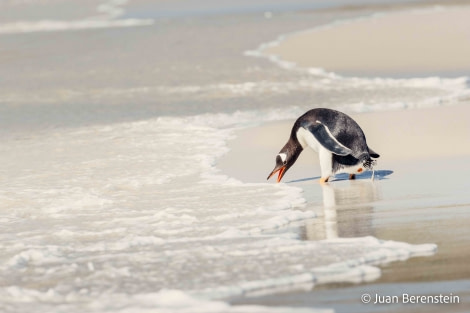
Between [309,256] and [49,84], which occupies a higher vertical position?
[49,84]

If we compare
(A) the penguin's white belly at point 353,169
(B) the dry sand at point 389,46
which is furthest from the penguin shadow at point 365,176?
(B) the dry sand at point 389,46

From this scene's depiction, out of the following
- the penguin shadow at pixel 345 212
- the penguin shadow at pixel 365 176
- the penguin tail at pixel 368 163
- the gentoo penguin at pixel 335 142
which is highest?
the gentoo penguin at pixel 335 142

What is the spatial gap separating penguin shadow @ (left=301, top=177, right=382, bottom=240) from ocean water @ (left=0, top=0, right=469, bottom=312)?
0.39 feet

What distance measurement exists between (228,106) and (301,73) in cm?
348

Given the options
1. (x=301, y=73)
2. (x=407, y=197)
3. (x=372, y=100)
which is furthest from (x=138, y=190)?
(x=301, y=73)

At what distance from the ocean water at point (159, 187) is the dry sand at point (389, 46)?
78cm

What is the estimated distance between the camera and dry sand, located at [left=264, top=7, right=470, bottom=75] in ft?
58.0

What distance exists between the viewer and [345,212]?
7492 millimetres

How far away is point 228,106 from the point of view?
47.9ft

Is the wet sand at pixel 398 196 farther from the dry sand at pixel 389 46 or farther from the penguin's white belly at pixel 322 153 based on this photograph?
the dry sand at pixel 389 46

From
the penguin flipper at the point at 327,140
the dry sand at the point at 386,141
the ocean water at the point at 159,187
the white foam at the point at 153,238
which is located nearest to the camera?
the white foam at the point at 153,238

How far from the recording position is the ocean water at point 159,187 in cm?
589

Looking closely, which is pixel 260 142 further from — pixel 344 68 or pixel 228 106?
pixel 344 68

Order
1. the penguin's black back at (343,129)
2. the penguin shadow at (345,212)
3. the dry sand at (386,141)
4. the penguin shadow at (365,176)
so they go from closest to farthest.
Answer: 1. the penguin shadow at (345,212)
2. the penguin's black back at (343,129)
3. the penguin shadow at (365,176)
4. the dry sand at (386,141)
